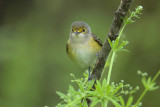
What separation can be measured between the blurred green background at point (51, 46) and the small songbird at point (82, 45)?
104 cm

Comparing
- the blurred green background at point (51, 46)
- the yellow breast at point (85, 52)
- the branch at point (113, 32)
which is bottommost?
the branch at point (113, 32)

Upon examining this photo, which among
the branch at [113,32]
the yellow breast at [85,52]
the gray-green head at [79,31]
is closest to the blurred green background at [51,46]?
the yellow breast at [85,52]

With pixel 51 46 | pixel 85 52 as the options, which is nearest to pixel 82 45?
pixel 85 52

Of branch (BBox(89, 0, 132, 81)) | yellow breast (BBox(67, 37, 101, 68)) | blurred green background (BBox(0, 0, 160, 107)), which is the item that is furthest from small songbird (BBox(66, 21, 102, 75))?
branch (BBox(89, 0, 132, 81))

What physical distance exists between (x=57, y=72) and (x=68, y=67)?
21.5 inches

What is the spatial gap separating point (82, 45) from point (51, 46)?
7.22ft

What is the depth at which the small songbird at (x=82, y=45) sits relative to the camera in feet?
→ 14.6

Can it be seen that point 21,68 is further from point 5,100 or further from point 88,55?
point 88,55

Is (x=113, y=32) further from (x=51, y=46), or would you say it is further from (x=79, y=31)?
(x=51, y=46)

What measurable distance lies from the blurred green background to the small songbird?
1.04 metres

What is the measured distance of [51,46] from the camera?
259 inches

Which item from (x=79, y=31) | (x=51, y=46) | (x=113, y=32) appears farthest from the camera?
(x=51, y=46)

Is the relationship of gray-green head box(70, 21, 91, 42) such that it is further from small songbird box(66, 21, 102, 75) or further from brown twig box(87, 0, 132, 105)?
brown twig box(87, 0, 132, 105)

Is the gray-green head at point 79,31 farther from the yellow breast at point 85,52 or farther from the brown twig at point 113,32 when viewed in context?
the brown twig at point 113,32
